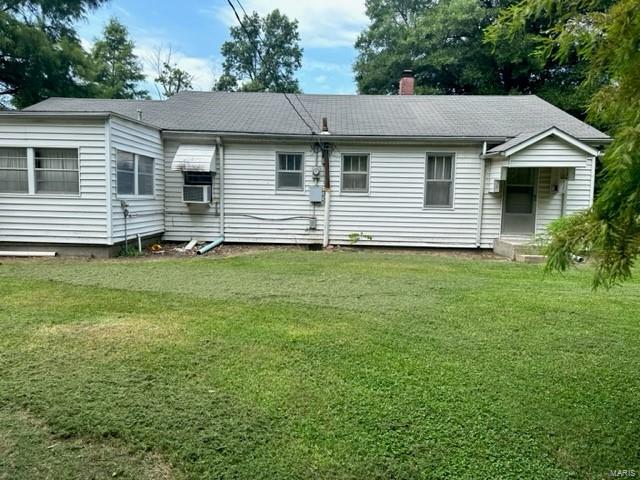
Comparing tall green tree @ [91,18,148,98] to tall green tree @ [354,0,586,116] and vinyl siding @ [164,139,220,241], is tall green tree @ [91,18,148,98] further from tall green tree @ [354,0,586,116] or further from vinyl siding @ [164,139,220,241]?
vinyl siding @ [164,139,220,241]

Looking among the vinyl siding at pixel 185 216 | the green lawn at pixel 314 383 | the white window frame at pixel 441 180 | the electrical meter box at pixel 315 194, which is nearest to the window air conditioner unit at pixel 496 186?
the white window frame at pixel 441 180

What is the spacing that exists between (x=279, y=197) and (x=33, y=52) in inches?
503

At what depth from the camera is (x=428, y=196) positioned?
1051 centimetres

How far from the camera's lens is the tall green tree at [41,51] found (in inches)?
642

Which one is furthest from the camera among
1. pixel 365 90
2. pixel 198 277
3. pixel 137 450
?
pixel 365 90

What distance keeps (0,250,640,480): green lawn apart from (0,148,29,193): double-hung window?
3.49 meters

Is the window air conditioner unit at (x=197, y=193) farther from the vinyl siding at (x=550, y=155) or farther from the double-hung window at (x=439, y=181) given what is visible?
the vinyl siding at (x=550, y=155)

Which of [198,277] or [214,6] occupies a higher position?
[214,6]

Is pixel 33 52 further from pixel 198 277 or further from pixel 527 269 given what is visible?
pixel 527 269

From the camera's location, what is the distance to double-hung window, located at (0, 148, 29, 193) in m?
8.30

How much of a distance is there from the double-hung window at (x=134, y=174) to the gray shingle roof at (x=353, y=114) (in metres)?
1.20

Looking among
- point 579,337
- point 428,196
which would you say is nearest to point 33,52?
point 428,196

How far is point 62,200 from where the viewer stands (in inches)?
329

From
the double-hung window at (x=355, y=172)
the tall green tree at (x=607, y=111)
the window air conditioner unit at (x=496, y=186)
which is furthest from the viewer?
the double-hung window at (x=355, y=172)
